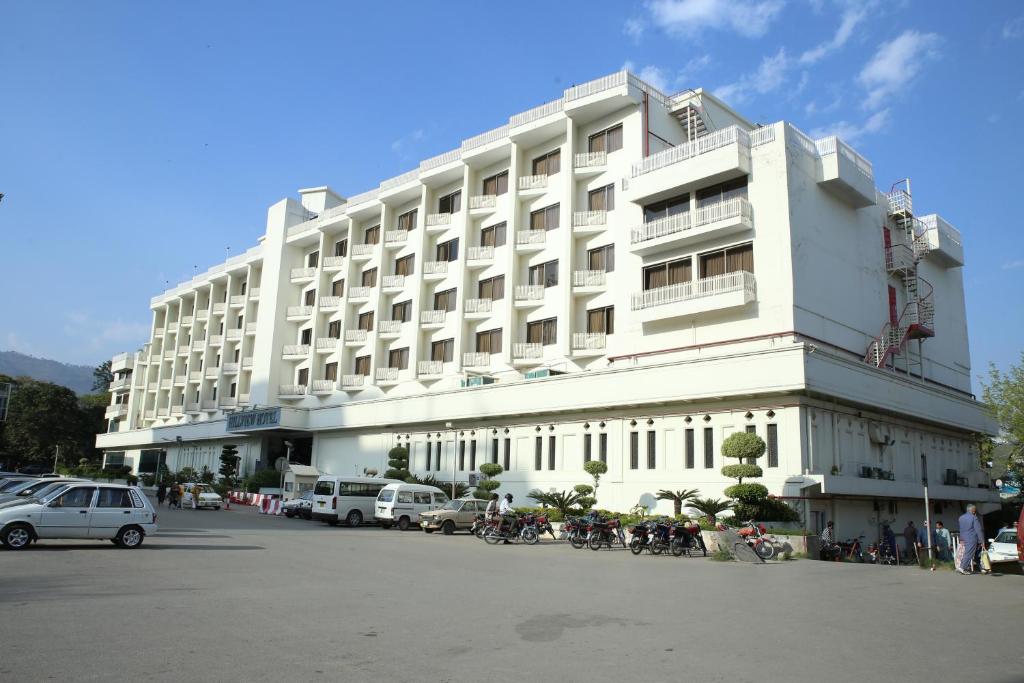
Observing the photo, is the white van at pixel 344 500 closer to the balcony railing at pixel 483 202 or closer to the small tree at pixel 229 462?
the balcony railing at pixel 483 202

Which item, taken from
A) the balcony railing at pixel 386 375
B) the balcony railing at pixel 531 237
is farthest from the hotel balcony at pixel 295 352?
the balcony railing at pixel 531 237

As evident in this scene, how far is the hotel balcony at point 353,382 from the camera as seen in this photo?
49.8m

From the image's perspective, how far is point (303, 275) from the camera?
188 ft

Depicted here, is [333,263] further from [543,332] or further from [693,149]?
[693,149]

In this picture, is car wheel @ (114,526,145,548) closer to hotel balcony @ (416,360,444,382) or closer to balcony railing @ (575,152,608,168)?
hotel balcony @ (416,360,444,382)

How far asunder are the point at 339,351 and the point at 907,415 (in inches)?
1404

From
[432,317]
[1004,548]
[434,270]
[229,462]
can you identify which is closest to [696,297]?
[1004,548]

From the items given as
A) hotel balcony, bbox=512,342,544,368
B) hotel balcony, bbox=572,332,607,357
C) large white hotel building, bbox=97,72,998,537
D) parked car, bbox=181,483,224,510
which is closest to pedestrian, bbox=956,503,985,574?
large white hotel building, bbox=97,72,998,537

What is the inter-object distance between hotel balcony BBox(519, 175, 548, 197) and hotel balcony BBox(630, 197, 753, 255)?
Answer: 822cm

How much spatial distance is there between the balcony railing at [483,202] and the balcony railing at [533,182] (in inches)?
115

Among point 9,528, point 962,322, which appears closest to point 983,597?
point 9,528

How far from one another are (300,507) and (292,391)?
22.3 m

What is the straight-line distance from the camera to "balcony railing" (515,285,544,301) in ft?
128

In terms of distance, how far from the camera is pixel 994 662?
7.82 metres
